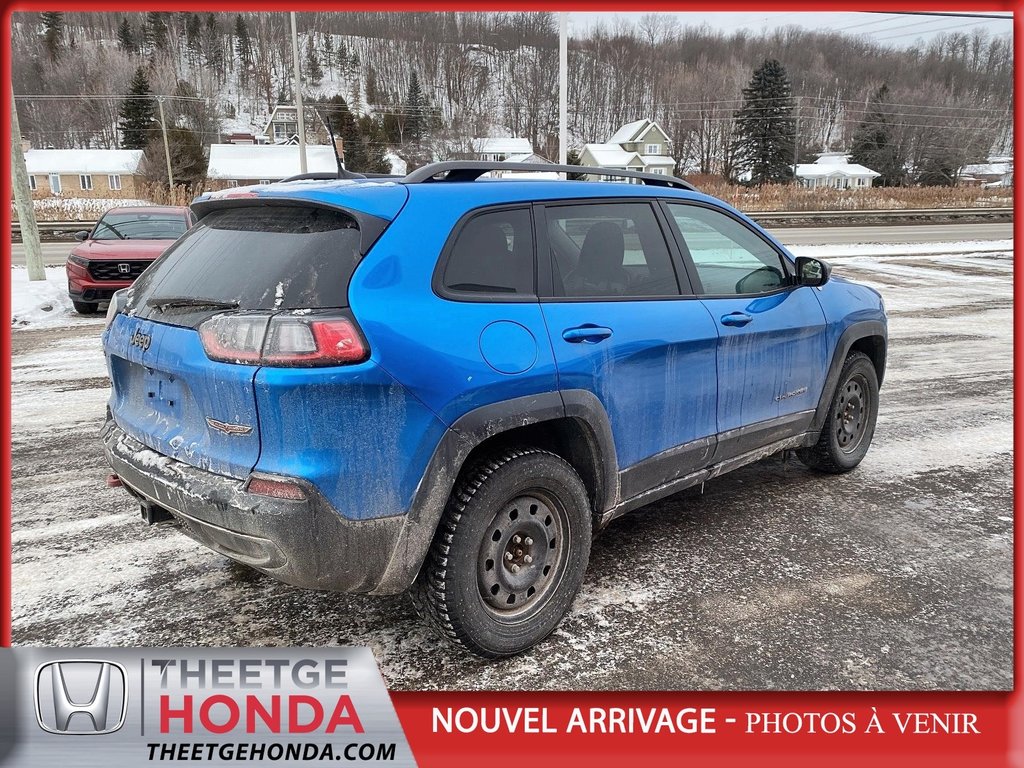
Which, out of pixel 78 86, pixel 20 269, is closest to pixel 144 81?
pixel 78 86

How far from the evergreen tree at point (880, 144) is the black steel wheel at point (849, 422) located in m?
Result: 63.2

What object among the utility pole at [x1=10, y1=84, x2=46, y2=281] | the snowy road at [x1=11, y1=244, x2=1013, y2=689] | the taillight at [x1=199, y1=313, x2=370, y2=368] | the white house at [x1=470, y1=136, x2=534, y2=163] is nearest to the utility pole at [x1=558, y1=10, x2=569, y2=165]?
the utility pole at [x1=10, y1=84, x2=46, y2=281]

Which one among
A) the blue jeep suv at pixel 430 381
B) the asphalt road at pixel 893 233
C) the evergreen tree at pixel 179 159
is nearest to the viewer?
the blue jeep suv at pixel 430 381

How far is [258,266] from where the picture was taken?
8.40ft

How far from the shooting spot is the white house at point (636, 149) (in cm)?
7012

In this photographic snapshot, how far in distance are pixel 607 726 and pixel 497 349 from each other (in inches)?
54.4

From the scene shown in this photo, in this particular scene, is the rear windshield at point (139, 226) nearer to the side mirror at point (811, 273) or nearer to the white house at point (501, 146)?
the side mirror at point (811, 273)

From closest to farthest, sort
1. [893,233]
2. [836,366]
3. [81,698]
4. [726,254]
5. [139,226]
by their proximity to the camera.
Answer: [81,698]
[726,254]
[836,366]
[139,226]
[893,233]

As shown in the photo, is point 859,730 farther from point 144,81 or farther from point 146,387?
point 144,81

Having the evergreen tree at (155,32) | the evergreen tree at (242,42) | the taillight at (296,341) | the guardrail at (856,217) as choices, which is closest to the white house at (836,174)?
the guardrail at (856,217)

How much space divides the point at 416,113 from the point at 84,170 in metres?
30.1

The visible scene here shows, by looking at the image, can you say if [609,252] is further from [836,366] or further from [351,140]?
[351,140]

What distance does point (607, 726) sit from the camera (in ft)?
8.25

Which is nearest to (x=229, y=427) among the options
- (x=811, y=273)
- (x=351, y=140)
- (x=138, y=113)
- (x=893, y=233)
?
(x=811, y=273)
